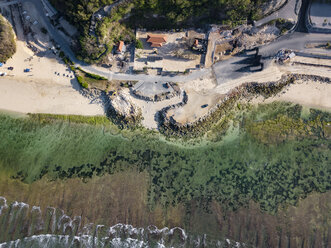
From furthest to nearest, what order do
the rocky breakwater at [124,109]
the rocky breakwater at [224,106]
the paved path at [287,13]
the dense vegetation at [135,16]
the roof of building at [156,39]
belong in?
1. the rocky breakwater at [224,106]
2. the rocky breakwater at [124,109]
3. the paved path at [287,13]
4. the roof of building at [156,39]
5. the dense vegetation at [135,16]

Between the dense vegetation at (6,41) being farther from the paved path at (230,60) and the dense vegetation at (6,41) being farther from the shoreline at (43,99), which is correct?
the paved path at (230,60)

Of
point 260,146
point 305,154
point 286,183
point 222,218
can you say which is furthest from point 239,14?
point 222,218

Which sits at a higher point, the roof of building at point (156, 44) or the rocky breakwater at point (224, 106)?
the roof of building at point (156, 44)

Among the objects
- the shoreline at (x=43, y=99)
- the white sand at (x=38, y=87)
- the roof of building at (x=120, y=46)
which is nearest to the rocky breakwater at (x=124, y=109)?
the shoreline at (x=43, y=99)

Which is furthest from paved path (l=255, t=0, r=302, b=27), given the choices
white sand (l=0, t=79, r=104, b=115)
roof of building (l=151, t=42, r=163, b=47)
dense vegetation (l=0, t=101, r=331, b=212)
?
white sand (l=0, t=79, r=104, b=115)

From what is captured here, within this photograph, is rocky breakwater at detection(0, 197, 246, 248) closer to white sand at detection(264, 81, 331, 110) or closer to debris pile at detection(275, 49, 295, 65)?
A: white sand at detection(264, 81, 331, 110)

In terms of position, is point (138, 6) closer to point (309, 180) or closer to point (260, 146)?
point (260, 146)

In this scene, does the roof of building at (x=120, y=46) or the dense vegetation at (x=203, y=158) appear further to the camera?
the dense vegetation at (x=203, y=158)
